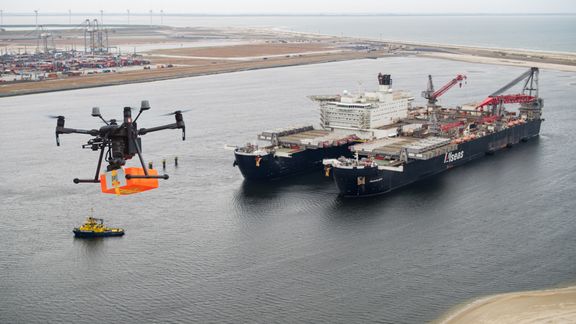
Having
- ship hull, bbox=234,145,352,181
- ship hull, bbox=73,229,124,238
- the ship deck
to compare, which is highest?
the ship deck

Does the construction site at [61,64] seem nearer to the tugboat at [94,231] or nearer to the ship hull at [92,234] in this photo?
the tugboat at [94,231]

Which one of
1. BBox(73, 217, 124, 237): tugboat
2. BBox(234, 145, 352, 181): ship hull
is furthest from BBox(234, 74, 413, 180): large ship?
BBox(73, 217, 124, 237): tugboat

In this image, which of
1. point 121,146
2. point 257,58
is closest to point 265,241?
point 121,146

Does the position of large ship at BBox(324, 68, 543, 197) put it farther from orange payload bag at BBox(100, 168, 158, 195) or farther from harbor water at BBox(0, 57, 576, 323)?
orange payload bag at BBox(100, 168, 158, 195)

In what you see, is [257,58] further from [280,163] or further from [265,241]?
[265,241]

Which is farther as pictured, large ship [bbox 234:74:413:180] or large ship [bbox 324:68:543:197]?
large ship [bbox 234:74:413:180]
